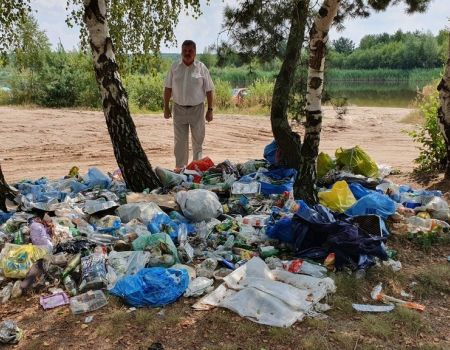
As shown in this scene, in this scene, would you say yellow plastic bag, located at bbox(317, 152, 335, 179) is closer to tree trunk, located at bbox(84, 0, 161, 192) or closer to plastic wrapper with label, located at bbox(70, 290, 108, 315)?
tree trunk, located at bbox(84, 0, 161, 192)

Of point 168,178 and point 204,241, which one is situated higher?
point 168,178

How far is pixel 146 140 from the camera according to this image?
1055 centimetres

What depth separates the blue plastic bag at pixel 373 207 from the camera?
4582mm

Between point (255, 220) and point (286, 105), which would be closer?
point (255, 220)

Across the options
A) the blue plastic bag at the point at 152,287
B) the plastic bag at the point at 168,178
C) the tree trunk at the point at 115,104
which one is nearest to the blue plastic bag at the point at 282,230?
the blue plastic bag at the point at 152,287

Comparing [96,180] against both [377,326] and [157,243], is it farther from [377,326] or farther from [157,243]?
[377,326]

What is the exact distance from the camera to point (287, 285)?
3396mm

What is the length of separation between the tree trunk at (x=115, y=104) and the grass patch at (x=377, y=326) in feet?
10.3

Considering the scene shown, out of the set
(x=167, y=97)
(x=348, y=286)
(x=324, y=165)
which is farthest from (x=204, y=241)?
(x=167, y=97)

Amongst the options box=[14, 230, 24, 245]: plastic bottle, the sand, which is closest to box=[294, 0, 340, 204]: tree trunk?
box=[14, 230, 24, 245]: plastic bottle

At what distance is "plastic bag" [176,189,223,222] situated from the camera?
14.9ft

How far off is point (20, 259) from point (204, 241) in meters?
1.53

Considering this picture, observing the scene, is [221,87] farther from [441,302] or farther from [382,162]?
[441,302]

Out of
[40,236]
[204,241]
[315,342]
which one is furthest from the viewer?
[204,241]
